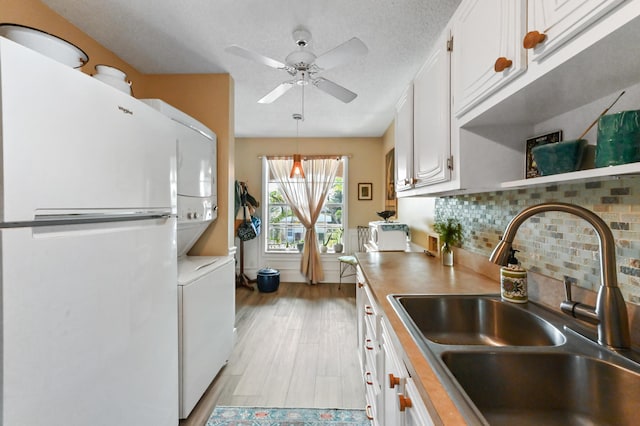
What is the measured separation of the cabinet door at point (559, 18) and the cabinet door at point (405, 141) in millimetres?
1159

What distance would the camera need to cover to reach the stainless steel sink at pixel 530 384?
2.45 ft

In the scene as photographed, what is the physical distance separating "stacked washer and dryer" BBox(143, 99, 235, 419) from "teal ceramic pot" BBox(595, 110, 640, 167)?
1.93 metres

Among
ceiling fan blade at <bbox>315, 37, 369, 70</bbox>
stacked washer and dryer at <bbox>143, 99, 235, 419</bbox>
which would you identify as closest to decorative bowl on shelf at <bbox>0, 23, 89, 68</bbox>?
stacked washer and dryer at <bbox>143, 99, 235, 419</bbox>

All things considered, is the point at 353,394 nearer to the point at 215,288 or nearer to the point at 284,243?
the point at 215,288

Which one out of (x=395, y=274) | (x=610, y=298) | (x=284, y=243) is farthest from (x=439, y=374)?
(x=284, y=243)

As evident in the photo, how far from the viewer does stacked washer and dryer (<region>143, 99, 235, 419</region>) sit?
5.67 ft

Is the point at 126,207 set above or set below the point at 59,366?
above

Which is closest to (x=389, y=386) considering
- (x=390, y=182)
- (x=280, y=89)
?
(x=280, y=89)

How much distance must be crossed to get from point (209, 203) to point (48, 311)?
1.61 m

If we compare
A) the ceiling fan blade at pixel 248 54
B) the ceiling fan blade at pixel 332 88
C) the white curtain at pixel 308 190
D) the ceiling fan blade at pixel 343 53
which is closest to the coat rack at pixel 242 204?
the white curtain at pixel 308 190

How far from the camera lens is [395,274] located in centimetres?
171

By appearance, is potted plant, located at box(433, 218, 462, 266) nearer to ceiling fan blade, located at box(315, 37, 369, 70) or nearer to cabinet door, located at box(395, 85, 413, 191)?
cabinet door, located at box(395, 85, 413, 191)

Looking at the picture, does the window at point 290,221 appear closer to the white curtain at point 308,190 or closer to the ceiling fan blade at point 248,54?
the white curtain at point 308,190

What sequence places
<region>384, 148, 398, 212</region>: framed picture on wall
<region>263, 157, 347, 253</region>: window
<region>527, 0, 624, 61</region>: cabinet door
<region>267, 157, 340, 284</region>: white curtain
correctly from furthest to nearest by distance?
<region>263, 157, 347, 253</region>: window
<region>267, 157, 340, 284</region>: white curtain
<region>384, 148, 398, 212</region>: framed picture on wall
<region>527, 0, 624, 61</region>: cabinet door
